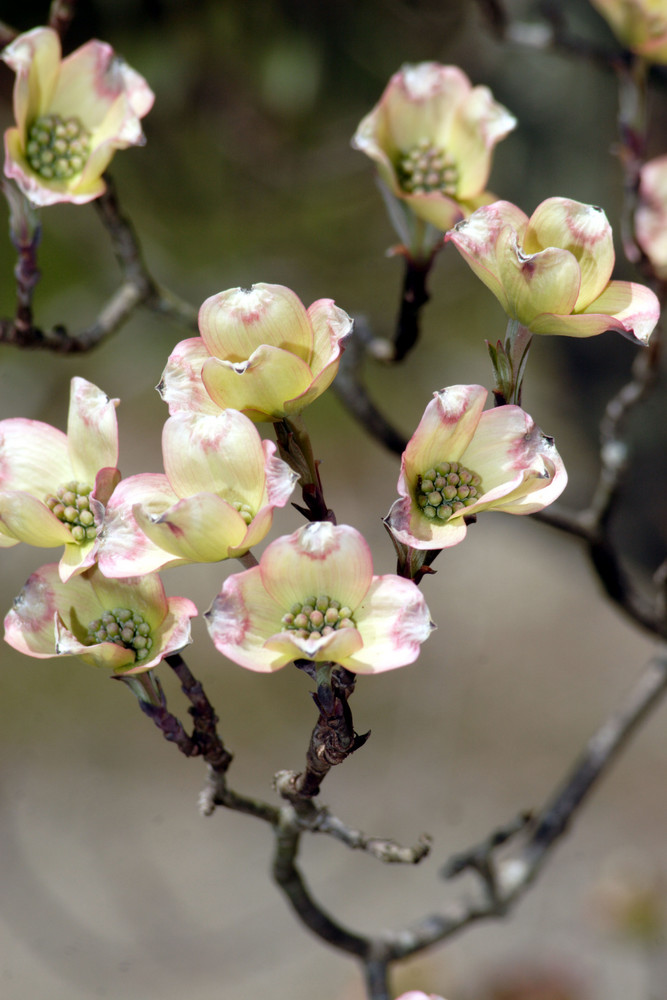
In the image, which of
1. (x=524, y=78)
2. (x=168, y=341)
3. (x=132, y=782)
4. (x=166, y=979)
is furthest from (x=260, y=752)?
(x=524, y=78)

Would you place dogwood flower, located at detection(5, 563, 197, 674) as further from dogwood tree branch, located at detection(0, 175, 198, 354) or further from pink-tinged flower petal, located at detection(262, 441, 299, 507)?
dogwood tree branch, located at detection(0, 175, 198, 354)

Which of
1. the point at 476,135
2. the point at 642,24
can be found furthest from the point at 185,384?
the point at 642,24

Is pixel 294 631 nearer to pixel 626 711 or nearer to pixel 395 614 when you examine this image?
pixel 395 614

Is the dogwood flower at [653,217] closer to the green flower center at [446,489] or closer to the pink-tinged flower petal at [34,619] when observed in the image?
the green flower center at [446,489]

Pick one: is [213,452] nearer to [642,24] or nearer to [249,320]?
[249,320]

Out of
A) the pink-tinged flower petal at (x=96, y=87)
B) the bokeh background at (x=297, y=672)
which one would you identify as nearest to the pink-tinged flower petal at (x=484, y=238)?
Result: the pink-tinged flower petal at (x=96, y=87)

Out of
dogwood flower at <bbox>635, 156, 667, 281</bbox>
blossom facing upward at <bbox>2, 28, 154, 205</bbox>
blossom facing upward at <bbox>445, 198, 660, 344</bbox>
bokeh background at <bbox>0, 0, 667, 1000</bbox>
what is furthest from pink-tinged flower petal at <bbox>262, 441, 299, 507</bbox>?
bokeh background at <bbox>0, 0, 667, 1000</bbox>
